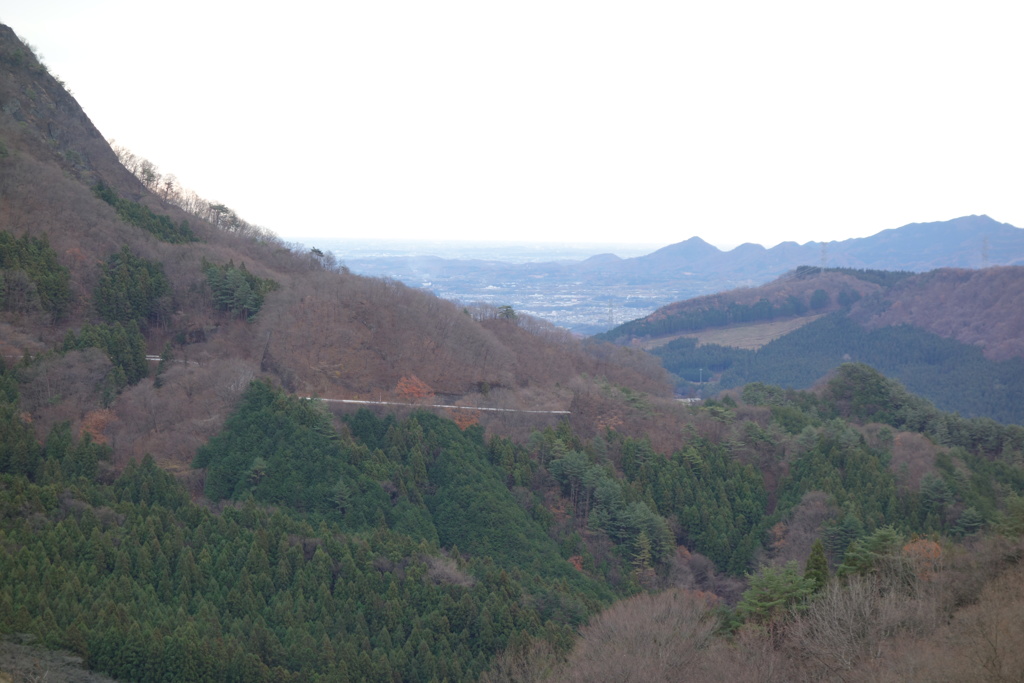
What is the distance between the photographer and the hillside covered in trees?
58.5 ft

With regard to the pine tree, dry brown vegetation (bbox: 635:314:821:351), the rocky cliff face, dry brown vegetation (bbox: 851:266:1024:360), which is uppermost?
the rocky cliff face

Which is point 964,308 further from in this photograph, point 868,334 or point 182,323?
point 182,323

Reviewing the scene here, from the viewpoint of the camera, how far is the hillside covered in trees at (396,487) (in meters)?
17.8

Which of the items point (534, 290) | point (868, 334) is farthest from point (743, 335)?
point (534, 290)

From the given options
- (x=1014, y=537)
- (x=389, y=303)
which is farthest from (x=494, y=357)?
(x=1014, y=537)

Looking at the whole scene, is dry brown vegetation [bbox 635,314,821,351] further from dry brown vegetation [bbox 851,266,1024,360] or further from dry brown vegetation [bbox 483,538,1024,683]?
dry brown vegetation [bbox 483,538,1024,683]

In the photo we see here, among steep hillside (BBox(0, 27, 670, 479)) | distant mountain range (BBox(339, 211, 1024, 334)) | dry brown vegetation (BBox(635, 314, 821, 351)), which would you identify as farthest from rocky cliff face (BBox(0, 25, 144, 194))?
distant mountain range (BBox(339, 211, 1024, 334))

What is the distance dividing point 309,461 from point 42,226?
55.0ft

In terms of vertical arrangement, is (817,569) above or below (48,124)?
below

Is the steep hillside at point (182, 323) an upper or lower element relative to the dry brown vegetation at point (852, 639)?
upper

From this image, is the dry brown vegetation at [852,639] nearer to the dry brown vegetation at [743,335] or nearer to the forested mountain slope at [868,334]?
the forested mountain slope at [868,334]

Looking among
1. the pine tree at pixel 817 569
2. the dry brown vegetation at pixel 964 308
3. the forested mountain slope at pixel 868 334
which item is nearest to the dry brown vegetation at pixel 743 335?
the forested mountain slope at pixel 868 334

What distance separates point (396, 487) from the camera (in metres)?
27.2

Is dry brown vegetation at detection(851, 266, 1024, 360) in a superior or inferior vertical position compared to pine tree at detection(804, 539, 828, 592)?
superior
